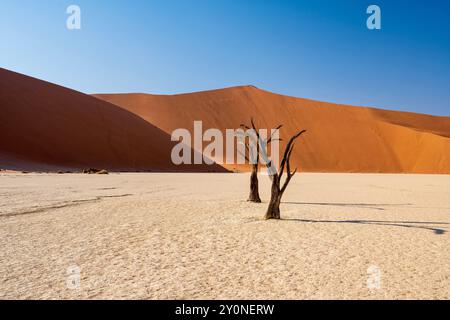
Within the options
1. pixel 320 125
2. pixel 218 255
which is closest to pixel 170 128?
pixel 320 125

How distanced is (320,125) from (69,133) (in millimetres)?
45297

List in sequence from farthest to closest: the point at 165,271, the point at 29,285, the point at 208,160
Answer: the point at 208,160
the point at 165,271
the point at 29,285

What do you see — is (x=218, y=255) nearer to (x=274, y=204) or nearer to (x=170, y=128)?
(x=274, y=204)

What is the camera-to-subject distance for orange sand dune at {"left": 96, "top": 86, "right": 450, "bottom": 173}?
59.3 metres

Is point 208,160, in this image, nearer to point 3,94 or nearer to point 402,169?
point 3,94

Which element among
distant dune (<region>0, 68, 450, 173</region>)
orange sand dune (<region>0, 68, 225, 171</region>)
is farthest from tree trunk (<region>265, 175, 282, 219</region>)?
orange sand dune (<region>0, 68, 225, 171</region>)

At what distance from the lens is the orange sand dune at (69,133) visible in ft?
116

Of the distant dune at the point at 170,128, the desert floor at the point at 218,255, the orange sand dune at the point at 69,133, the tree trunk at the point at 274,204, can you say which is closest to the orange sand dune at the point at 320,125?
the distant dune at the point at 170,128

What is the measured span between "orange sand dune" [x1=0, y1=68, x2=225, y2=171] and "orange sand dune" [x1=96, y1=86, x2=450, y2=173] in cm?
1371

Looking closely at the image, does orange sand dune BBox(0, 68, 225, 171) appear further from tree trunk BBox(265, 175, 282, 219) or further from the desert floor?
tree trunk BBox(265, 175, 282, 219)

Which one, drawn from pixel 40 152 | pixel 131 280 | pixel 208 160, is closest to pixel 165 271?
pixel 131 280

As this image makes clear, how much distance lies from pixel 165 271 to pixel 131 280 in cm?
48

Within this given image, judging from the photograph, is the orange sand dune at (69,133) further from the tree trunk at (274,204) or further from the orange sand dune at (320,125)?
the tree trunk at (274,204)
